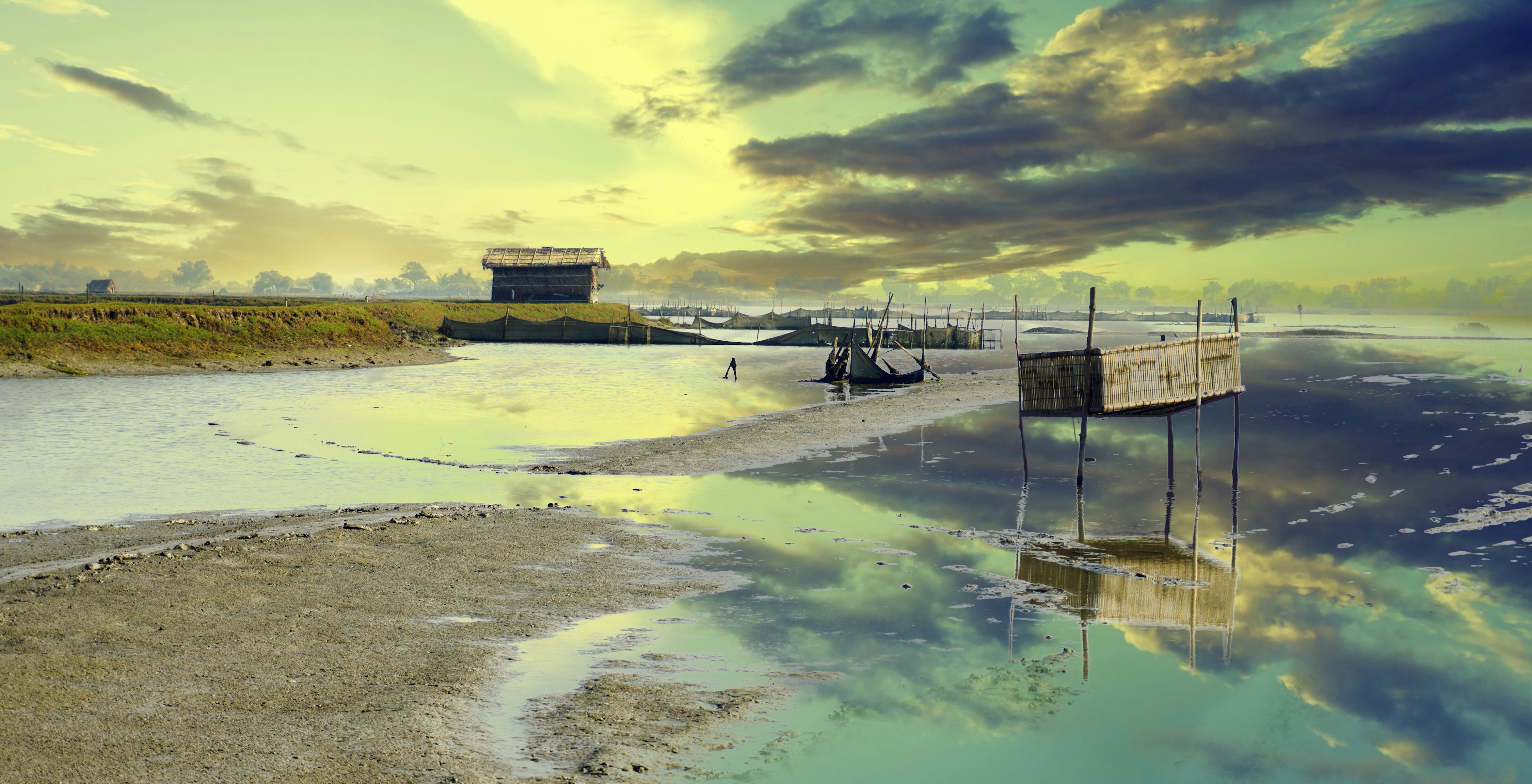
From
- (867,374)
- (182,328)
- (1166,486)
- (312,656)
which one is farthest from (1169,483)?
(182,328)

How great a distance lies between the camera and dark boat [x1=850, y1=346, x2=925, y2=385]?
1889 inches

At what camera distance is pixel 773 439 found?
26.3 m

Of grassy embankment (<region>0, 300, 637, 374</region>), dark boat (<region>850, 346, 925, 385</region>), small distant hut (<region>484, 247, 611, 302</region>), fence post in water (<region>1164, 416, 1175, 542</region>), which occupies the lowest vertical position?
fence post in water (<region>1164, 416, 1175, 542</region>)

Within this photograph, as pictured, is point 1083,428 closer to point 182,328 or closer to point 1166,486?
point 1166,486

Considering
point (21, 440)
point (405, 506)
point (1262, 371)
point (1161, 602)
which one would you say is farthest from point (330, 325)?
point (1262, 371)

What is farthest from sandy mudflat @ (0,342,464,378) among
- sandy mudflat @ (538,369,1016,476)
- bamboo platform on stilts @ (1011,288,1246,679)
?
bamboo platform on stilts @ (1011,288,1246,679)

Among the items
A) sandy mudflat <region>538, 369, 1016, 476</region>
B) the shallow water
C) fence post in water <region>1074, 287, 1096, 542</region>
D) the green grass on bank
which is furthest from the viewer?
the green grass on bank

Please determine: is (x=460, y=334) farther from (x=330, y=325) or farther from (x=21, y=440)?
(x=21, y=440)

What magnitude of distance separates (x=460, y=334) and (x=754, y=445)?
74.8m

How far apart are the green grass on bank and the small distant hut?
29.6 metres

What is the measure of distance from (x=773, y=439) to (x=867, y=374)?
76.0ft

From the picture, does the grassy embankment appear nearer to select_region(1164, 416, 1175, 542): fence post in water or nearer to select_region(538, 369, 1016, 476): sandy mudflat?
select_region(538, 369, 1016, 476): sandy mudflat

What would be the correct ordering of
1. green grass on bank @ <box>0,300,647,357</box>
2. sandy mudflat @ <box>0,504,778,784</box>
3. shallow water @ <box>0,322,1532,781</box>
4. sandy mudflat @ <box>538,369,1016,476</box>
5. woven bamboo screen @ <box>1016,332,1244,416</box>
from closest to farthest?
sandy mudflat @ <box>0,504,778,784</box> → shallow water @ <box>0,322,1532,781</box> → woven bamboo screen @ <box>1016,332,1244,416</box> → sandy mudflat @ <box>538,369,1016,476</box> → green grass on bank @ <box>0,300,647,357</box>

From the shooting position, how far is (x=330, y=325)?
61.5m
